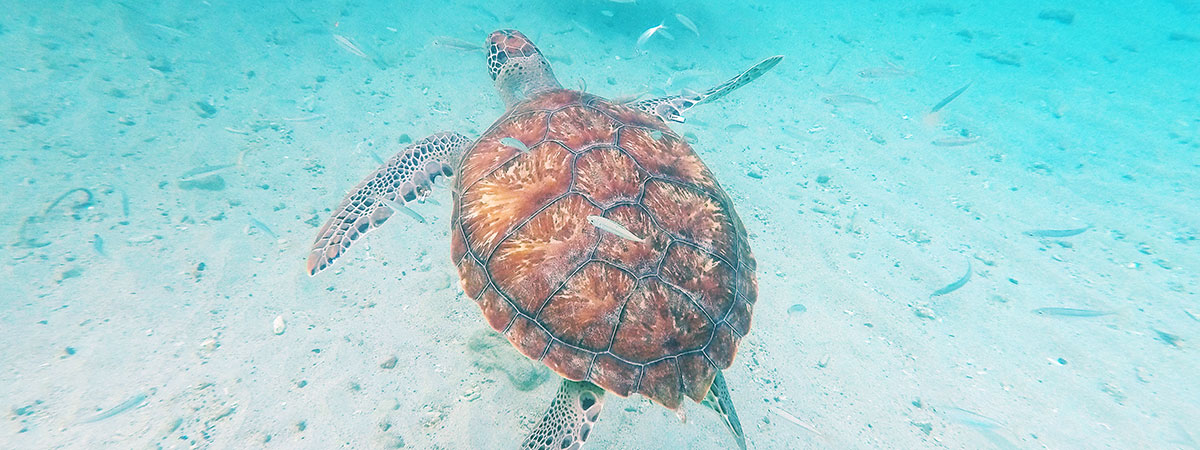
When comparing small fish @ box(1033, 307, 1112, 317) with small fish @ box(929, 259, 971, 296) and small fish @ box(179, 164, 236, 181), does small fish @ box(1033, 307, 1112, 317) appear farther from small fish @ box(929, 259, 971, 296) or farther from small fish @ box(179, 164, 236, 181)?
small fish @ box(179, 164, 236, 181)

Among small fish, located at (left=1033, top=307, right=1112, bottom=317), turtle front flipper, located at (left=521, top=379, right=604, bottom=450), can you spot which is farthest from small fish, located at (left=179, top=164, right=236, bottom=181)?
small fish, located at (left=1033, top=307, right=1112, bottom=317)

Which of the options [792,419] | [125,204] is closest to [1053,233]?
[792,419]

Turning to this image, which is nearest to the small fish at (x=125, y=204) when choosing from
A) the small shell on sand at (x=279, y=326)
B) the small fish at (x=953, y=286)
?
the small shell on sand at (x=279, y=326)

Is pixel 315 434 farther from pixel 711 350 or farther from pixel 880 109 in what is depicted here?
pixel 880 109

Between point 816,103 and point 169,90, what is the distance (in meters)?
11.5

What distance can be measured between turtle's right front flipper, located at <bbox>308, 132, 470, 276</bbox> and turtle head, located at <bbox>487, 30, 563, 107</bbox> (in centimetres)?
103

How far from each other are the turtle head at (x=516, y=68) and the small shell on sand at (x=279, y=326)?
3.26 metres

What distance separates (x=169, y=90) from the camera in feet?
21.5

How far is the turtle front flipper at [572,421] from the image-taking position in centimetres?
268

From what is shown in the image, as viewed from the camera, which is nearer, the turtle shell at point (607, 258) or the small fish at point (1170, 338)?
the turtle shell at point (607, 258)

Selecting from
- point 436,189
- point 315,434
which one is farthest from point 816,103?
point 315,434

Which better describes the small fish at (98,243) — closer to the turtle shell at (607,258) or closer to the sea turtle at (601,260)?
the sea turtle at (601,260)

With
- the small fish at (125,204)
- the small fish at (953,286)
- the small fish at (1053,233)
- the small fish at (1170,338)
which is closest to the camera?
the small fish at (125,204)

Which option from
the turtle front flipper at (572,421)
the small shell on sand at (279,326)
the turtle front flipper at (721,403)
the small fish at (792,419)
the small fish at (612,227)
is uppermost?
the small fish at (612,227)
